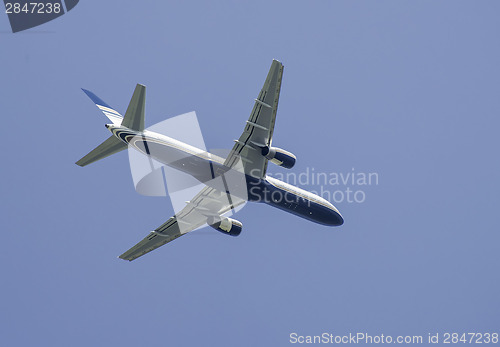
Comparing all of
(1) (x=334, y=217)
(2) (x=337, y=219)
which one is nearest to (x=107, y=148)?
(1) (x=334, y=217)

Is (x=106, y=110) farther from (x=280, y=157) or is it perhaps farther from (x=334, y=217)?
(x=334, y=217)

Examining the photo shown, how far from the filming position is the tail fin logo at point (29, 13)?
42.2 metres

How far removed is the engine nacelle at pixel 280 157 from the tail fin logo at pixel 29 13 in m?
18.8

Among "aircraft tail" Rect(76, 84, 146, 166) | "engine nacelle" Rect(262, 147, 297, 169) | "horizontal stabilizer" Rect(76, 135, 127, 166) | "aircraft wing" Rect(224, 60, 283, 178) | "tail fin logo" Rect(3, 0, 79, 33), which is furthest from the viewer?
"tail fin logo" Rect(3, 0, 79, 33)

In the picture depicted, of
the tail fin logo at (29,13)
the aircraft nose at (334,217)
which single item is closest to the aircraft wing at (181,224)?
the aircraft nose at (334,217)

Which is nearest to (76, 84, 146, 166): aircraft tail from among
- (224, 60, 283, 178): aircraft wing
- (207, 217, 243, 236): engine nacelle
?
(224, 60, 283, 178): aircraft wing

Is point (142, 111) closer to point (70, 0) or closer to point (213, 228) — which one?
point (213, 228)

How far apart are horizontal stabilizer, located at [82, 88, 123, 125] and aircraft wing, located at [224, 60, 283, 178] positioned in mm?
6759

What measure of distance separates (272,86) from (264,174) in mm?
7166

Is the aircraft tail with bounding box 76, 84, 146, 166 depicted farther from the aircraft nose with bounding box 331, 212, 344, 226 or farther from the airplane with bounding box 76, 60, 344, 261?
the aircraft nose with bounding box 331, 212, 344, 226

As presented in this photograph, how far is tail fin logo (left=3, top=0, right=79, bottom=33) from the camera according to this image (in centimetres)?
4216

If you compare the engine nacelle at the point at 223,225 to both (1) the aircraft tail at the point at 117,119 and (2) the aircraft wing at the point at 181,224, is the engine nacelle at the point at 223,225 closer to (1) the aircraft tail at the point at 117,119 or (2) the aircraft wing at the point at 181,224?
(2) the aircraft wing at the point at 181,224

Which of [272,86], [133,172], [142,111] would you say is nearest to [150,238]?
[133,172]

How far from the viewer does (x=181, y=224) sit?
43.0m
